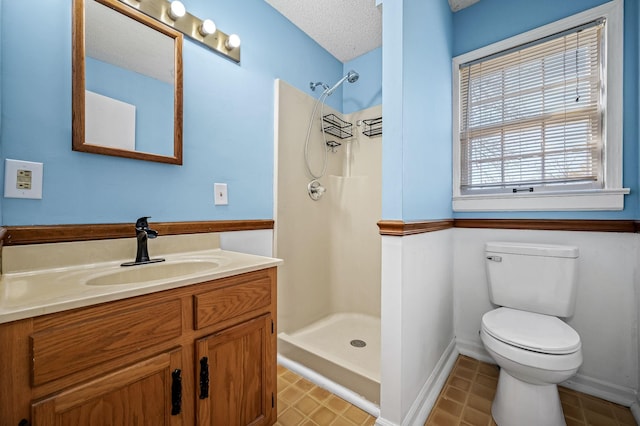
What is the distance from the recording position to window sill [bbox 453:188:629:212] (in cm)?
142

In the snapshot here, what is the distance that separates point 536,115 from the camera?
167 centimetres

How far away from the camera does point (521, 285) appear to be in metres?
1.55

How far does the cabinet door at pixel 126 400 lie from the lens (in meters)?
Result: 0.62

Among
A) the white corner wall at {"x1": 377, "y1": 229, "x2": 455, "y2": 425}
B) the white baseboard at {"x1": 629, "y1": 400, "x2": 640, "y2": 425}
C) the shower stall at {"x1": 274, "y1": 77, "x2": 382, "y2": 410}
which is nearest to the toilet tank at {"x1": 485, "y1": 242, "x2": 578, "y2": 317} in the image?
the white corner wall at {"x1": 377, "y1": 229, "x2": 455, "y2": 425}

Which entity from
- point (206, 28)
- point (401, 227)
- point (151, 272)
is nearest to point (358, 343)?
point (401, 227)

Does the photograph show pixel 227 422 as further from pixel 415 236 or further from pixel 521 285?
pixel 521 285

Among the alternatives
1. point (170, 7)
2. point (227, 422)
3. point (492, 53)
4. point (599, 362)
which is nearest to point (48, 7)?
point (170, 7)

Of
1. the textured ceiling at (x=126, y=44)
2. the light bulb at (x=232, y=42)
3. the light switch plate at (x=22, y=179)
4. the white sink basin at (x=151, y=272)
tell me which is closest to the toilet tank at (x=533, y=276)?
the white sink basin at (x=151, y=272)

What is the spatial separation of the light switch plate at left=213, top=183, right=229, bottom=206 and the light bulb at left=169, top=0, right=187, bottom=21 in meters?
0.85

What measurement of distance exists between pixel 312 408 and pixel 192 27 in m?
2.11

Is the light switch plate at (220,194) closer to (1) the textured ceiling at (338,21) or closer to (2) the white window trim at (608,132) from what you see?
(1) the textured ceiling at (338,21)

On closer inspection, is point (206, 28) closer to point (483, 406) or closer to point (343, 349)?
point (343, 349)

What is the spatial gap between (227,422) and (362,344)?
48.5 inches

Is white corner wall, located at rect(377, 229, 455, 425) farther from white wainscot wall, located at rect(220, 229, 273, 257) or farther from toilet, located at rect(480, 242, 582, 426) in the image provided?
white wainscot wall, located at rect(220, 229, 273, 257)
